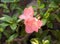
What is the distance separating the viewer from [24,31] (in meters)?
1.02

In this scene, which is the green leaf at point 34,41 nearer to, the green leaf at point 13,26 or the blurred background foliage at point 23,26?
the blurred background foliage at point 23,26

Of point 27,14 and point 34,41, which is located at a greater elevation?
point 27,14

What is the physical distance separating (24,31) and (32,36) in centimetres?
6

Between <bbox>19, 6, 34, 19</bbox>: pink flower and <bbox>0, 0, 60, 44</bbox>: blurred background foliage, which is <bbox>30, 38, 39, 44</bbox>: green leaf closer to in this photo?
<bbox>0, 0, 60, 44</bbox>: blurred background foliage

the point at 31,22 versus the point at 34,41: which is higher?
the point at 31,22

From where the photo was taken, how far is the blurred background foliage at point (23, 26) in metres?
1.00

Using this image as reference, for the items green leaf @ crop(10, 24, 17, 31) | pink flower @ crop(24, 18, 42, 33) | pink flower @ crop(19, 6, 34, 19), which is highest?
pink flower @ crop(19, 6, 34, 19)

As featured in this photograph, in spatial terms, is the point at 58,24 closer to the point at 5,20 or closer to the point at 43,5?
the point at 43,5

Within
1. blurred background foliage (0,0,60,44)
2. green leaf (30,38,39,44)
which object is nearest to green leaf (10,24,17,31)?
blurred background foliage (0,0,60,44)

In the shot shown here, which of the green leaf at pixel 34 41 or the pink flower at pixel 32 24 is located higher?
the pink flower at pixel 32 24

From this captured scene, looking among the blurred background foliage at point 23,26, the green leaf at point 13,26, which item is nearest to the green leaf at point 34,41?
the blurred background foliage at point 23,26

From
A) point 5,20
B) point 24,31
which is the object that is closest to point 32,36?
point 24,31

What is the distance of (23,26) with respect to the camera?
1024mm

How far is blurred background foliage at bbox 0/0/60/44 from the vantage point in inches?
39.4
